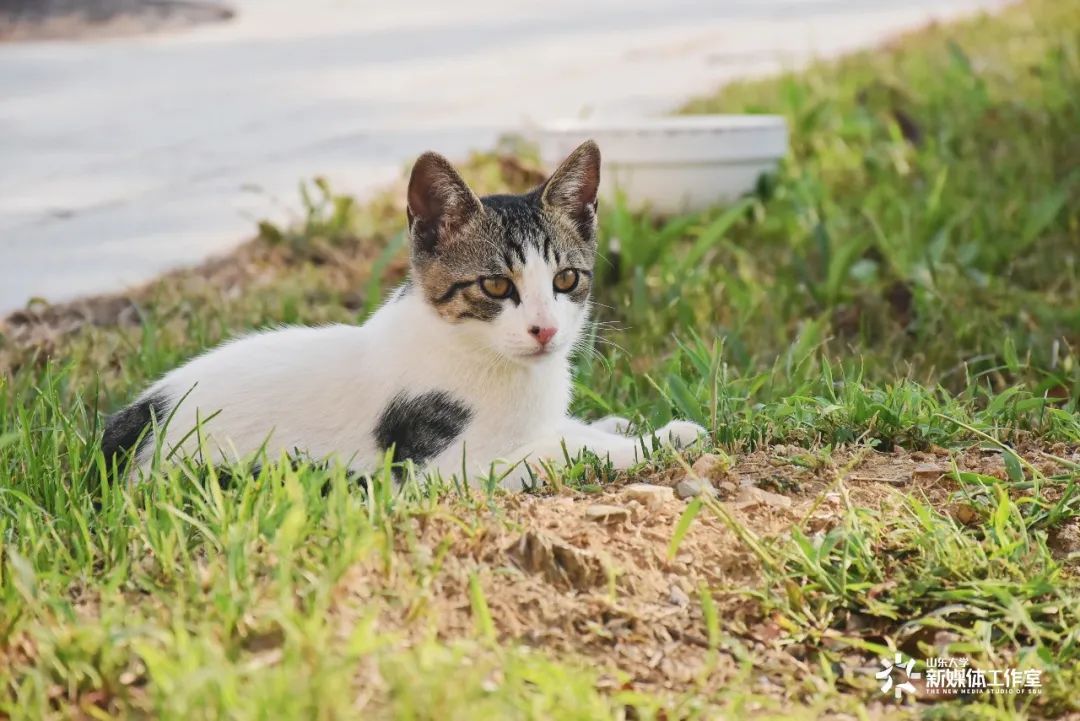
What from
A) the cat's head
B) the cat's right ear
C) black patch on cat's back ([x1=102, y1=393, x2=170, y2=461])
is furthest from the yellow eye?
black patch on cat's back ([x1=102, y1=393, x2=170, y2=461])

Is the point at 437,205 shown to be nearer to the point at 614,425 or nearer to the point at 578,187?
the point at 578,187

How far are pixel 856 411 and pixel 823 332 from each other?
1402 mm

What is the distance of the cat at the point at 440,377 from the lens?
340cm

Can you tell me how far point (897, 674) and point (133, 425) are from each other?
74.0 inches

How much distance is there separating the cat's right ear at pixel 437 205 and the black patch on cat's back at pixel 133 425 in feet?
2.45

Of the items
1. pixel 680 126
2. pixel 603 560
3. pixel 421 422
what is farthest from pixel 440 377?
pixel 680 126

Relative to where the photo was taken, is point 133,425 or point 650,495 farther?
point 133,425

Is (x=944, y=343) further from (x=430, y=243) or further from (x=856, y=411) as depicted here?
(x=430, y=243)

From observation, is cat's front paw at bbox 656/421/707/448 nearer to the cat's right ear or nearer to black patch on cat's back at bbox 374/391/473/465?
black patch on cat's back at bbox 374/391/473/465

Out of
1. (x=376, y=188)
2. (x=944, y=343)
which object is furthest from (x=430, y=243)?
(x=376, y=188)

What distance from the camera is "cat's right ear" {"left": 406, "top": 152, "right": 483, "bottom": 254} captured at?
349cm

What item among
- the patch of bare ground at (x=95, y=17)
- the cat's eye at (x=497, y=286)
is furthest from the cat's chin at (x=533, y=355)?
the patch of bare ground at (x=95, y=17)

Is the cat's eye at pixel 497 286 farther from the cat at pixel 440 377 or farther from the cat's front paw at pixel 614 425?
the cat's front paw at pixel 614 425

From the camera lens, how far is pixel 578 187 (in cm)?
371
